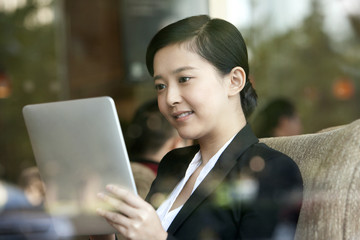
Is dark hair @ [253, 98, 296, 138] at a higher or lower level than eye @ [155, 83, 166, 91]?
lower

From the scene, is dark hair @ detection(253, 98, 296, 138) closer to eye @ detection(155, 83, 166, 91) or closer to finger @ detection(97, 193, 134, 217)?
eye @ detection(155, 83, 166, 91)

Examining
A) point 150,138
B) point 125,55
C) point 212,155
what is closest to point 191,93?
point 212,155

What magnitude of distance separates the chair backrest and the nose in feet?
0.93

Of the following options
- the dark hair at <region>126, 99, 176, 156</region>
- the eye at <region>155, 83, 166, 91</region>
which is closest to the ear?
the eye at <region>155, 83, 166, 91</region>

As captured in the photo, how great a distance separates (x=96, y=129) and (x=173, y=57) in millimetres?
216

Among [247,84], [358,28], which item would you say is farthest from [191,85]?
[358,28]

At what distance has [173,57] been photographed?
3.54 feet

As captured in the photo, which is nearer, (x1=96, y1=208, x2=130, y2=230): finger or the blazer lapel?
(x1=96, y1=208, x2=130, y2=230): finger

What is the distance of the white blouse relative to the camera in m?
1.07

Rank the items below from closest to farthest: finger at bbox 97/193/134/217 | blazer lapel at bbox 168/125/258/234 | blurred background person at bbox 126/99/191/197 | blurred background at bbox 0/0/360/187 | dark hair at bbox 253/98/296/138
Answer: finger at bbox 97/193/134/217 → blazer lapel at bbox 168/125/258/234 → dark hair at bbox 253/98/296/138 → blurred background person at bbox 126/99/191/197 → blurred background at bbox 0/0/360/187

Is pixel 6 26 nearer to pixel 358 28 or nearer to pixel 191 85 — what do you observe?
pixel 358 28

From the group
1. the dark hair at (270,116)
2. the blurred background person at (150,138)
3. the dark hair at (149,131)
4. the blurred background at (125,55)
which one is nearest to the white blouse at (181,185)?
the dark hair at (270,116)

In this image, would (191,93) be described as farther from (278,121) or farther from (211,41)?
(278,121)

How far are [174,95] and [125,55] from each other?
9.73 feet
